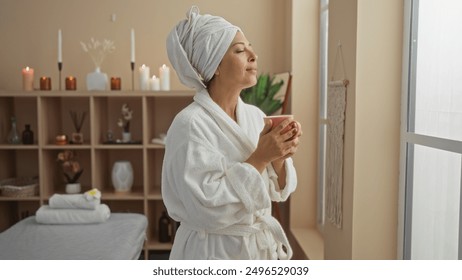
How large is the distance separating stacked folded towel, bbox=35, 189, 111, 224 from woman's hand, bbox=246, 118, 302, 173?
4.96ft

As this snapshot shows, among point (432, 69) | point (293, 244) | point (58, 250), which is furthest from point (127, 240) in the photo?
point (432, 69)

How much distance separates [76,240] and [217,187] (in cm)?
127

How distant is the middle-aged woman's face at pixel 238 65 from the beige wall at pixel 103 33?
1.62 m

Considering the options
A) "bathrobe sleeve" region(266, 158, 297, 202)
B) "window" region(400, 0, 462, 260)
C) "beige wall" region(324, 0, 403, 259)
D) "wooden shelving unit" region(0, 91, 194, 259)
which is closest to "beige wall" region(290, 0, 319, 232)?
"wooden shelving unit" region(0, 91, 194, 259)

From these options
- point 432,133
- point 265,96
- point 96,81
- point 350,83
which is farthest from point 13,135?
point 432,133

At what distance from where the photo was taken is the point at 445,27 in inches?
53.0

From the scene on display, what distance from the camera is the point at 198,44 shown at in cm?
101

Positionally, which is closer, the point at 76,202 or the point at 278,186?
the point at 278,186

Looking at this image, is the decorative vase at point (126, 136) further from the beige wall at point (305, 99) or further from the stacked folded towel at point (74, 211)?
the beige wall at point (305, 99)

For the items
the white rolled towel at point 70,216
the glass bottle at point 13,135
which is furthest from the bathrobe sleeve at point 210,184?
the glass bottle at point 13,135

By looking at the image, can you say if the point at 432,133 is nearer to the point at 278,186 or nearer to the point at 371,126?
the point at 371,126

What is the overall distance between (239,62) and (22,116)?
2.26 m

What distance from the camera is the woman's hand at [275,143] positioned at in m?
0.96

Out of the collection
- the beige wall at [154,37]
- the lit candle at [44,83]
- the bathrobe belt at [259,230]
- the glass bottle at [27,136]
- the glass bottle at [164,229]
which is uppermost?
the beige wall at [154,37]
